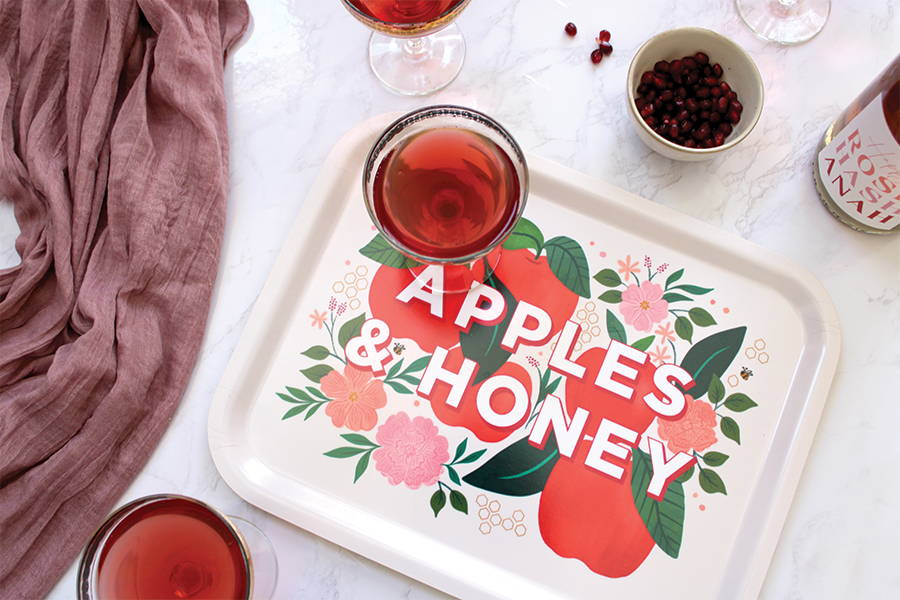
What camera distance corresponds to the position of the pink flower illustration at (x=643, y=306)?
115cm

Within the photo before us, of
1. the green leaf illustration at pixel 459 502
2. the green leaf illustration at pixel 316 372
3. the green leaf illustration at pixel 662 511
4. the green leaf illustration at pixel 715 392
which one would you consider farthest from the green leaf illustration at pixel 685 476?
the green leaf illustration at pixel 316 372

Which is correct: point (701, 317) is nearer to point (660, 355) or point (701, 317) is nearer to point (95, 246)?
point (660, 355)

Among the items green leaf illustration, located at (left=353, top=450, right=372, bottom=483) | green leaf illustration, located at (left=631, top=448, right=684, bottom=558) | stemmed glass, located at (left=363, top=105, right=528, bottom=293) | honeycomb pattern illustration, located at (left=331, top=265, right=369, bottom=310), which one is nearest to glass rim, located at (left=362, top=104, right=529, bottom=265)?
stemmed glass, located at (left=363, top=105, right=528, bottom=293)

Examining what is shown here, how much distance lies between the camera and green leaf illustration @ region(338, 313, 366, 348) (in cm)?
116

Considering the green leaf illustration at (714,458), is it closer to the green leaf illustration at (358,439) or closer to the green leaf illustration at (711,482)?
the green leaf illustration at (711,482)

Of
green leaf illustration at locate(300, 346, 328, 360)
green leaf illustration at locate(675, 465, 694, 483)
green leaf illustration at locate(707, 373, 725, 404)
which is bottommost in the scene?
green leaf illustration at locate(300, 346, 328, 360)

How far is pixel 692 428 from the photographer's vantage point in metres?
1.12

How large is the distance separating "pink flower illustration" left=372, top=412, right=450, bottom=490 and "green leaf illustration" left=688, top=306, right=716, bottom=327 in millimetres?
435

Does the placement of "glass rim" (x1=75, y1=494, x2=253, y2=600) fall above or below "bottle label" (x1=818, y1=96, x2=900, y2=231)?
below

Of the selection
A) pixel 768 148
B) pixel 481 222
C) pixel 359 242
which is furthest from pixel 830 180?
pixel 359 242

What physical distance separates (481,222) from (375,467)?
0.41m

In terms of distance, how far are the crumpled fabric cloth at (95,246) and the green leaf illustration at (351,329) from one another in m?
0.22

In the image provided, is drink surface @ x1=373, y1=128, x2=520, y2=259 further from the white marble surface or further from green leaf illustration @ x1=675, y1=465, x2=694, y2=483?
green leaf illustration @ x1=675, y1=465, x2=694, y2=483

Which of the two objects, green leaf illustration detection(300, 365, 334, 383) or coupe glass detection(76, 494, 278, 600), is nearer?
coupe glass detection(76, 494, 278, 600)
